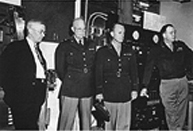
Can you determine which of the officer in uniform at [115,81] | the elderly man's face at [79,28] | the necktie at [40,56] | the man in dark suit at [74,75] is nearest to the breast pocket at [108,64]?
the officer in uniform at [115,81]

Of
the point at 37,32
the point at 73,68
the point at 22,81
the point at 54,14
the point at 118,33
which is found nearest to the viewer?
the point at 22,81

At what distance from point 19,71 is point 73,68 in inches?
22.4

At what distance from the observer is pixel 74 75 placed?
2.74 m

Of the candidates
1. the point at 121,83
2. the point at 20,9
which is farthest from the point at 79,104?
the point at 20,9

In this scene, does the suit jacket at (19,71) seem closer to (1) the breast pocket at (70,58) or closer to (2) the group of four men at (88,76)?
(2) the group of four men at (88,76)

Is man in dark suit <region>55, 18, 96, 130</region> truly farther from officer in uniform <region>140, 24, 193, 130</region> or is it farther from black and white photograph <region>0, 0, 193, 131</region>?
officer in uniform <region>140, 24, 193, 130</region>

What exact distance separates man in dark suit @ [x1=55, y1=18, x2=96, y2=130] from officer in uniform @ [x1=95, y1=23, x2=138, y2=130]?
154 mm

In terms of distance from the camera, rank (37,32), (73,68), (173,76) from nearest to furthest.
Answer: (37,32) < (73,68) < (173,76)

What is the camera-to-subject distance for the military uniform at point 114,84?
2934 millimetres

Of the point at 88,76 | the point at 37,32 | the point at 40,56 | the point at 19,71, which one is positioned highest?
the point at 37,32

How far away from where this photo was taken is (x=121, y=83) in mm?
2959

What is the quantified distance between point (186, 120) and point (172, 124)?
0.65 feet

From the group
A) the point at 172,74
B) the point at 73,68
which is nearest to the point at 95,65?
the point at 73,68

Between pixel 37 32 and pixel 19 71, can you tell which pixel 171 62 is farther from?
pixel 19 71
